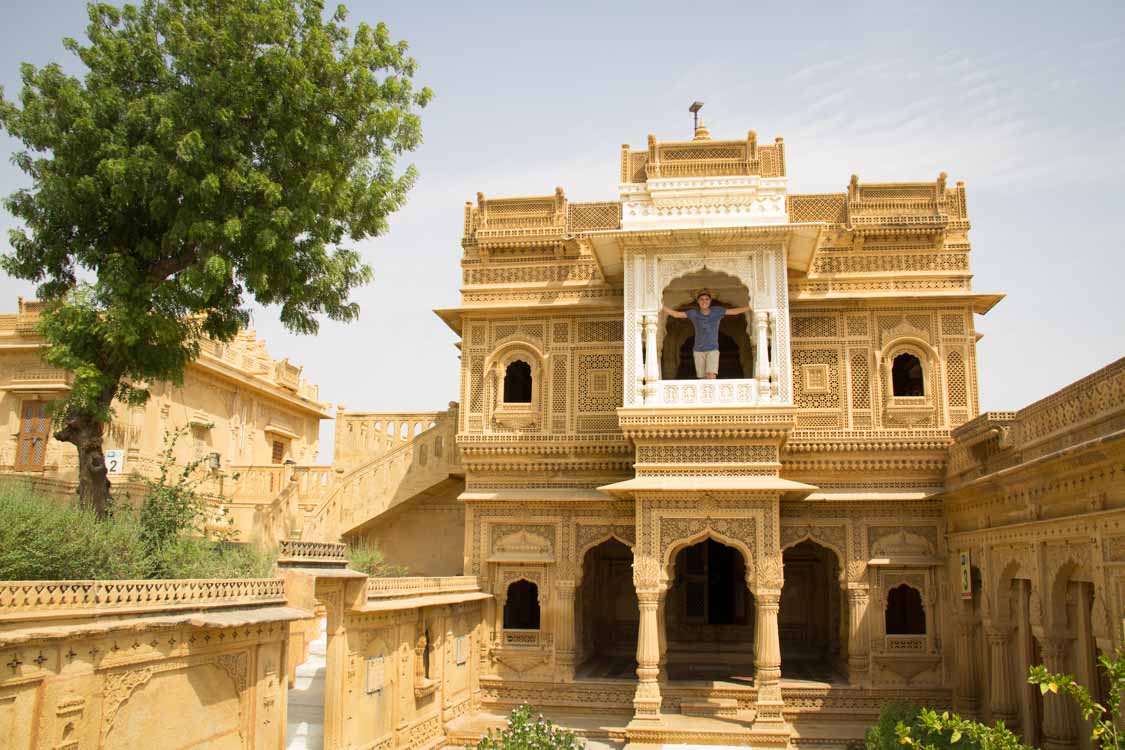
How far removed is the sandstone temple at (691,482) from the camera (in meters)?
13.0

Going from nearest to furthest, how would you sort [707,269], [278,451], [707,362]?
[707,362], [707,269], [278,451]

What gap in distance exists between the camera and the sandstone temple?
42.5 feet

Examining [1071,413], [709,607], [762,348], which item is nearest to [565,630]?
[709,607]

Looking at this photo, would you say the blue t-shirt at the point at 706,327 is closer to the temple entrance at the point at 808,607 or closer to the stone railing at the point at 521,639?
the temple entrance at the point at 808,607

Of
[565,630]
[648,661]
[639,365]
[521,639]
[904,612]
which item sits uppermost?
[639,365]

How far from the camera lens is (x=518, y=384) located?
55.2 ft

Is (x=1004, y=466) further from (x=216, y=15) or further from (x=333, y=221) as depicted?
(x=216, y=15)

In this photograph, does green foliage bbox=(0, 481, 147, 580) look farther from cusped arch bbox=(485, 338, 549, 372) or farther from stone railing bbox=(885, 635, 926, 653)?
stone railing bbox=(885, 635, 926, 653)

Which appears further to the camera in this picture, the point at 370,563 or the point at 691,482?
the point at 370,563

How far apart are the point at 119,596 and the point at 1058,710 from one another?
358 inches

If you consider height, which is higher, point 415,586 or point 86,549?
point 86,549

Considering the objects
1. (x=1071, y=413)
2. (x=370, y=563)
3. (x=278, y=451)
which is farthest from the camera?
(x=278, y=451)

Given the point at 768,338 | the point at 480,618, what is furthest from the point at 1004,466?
the point at 480,618

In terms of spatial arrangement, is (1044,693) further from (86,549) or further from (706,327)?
(706,327)
